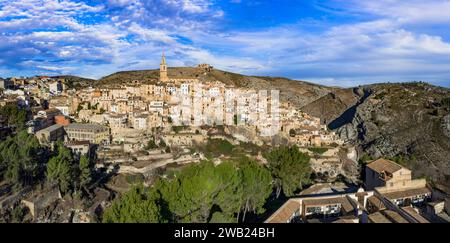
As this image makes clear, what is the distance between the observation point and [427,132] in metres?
40.2

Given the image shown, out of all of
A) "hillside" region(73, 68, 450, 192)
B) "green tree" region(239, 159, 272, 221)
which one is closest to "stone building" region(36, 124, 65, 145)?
"green tree" region(239, 159, 272, 221)

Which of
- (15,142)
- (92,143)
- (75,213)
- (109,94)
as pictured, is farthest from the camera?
(109,94)

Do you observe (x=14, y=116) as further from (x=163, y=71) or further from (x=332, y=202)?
(x=163, y=71)

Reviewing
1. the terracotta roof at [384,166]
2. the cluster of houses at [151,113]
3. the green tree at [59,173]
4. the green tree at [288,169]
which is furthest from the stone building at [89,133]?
the terracotta roof at [384,166]

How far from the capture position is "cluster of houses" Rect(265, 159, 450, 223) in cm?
1490

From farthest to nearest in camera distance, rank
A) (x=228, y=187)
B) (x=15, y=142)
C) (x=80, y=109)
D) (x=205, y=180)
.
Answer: (x=80, y=109), (x=15, y=142), (x=228, y=187), (x=205, y=180)

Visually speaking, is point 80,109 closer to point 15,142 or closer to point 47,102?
point 47,102

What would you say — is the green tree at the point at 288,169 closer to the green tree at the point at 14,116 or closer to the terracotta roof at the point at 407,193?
the terracotta roof at the point at 407,193

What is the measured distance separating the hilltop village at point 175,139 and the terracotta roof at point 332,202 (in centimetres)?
5

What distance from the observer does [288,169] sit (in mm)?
21625

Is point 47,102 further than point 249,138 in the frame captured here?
Yes

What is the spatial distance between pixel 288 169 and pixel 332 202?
14.8 feet

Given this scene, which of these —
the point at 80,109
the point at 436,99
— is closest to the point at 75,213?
the point at 80,109
